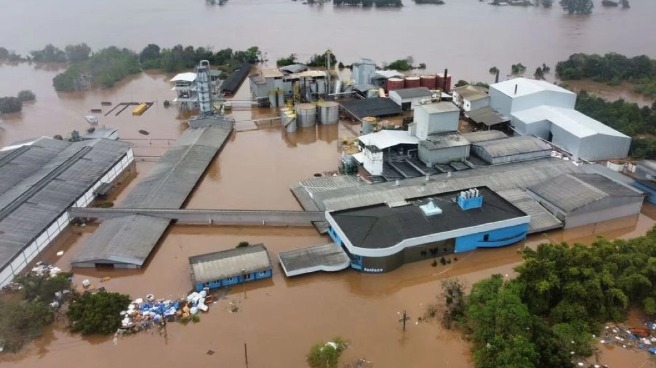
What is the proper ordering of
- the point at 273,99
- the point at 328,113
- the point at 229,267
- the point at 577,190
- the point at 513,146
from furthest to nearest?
the point at 273,99
the point at 328,113
the point at 513,146
the point at 577,190
the point at 229,267

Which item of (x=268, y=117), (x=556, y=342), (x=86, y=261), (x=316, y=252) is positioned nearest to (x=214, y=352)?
(x=316, y=252)

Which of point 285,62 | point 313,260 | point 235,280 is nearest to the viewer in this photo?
point 235,280

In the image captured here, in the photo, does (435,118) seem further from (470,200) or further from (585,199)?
(585,199)

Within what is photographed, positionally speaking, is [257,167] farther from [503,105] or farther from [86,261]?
[503,105]

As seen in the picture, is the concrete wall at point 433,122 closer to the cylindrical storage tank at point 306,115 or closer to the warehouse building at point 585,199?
the warehouse building at point 585,199

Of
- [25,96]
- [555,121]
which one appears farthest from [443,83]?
[25,96]

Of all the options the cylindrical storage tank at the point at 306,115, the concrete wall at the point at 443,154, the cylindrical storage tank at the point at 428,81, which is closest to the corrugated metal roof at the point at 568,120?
the concrete wall at the point at 443,154

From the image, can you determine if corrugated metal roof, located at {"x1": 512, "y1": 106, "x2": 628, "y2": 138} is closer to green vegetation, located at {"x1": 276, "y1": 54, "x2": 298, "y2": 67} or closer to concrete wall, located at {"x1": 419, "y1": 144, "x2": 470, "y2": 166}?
concrete wall, located at {"x1": 419, "y1": 144, "x2": 470, "y2": 166}
